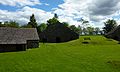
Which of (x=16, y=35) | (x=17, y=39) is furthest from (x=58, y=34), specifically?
(x=17, y=39)

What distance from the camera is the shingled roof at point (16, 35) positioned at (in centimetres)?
4484

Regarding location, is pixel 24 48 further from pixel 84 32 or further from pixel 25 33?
pixel 84 32

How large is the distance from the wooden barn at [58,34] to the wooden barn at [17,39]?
19.6 meters

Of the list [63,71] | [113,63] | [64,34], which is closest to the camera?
[63,71]

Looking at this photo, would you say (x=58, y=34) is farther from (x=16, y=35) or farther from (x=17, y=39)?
(x=17, y=39)

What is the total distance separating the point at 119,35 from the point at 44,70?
54890mm

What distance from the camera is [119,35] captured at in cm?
7344

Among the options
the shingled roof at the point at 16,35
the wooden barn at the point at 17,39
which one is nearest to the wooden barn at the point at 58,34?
the shingled roof at the point at 16,35

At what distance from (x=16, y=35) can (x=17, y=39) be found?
2.35m

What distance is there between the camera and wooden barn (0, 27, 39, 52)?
44.1 m

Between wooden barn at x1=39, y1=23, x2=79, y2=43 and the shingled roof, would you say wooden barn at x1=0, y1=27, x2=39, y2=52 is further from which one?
wooden barn at x1=39, y1=23, x2=79, y2=43

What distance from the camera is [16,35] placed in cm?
4788

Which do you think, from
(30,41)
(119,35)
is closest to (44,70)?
(30,41)

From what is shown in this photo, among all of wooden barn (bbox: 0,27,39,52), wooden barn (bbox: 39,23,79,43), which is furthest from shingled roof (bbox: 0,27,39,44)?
wooden barn (bbox: 39,23,79,43)
